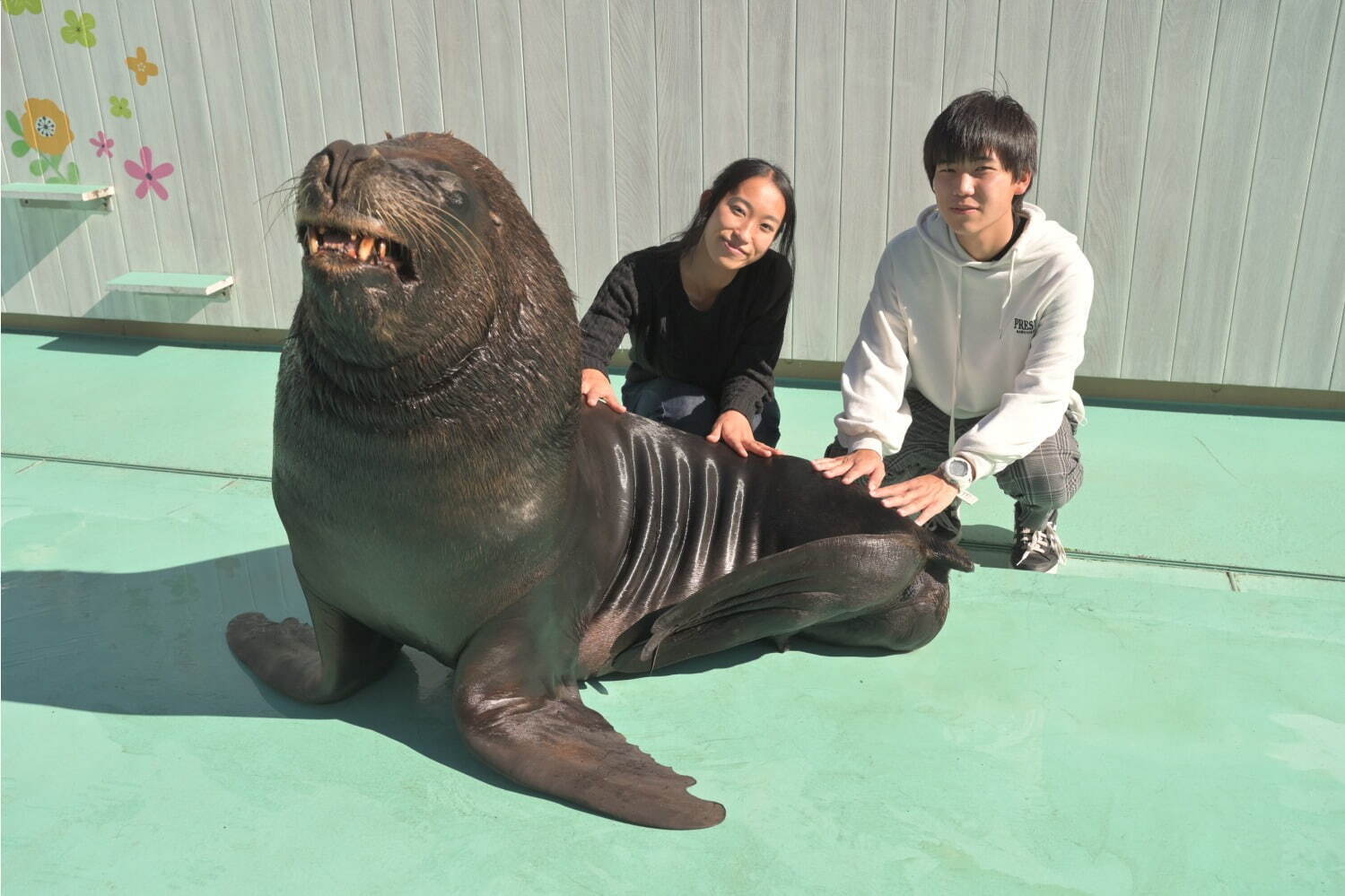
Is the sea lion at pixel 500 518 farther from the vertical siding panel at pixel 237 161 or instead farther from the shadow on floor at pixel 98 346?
the shadow on floor at pixel 98 346

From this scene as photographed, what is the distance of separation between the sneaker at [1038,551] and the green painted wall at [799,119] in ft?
5.78

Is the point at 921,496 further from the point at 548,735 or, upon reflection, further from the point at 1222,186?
the point at 1222,186

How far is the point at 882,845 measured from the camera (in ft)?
6.75

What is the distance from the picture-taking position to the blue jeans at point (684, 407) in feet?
11.2

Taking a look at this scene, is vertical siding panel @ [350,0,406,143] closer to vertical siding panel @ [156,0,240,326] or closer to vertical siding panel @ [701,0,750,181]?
vertical siding panel @ [156,0,240,326]


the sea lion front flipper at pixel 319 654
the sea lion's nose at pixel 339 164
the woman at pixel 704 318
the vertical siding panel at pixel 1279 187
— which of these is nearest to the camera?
the sea lion's nose at pixel 339 164

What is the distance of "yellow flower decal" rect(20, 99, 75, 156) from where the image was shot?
564 centimetres

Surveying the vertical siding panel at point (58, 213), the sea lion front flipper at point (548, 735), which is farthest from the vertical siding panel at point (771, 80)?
Answer: the vertical siding panel at point (58, 213)

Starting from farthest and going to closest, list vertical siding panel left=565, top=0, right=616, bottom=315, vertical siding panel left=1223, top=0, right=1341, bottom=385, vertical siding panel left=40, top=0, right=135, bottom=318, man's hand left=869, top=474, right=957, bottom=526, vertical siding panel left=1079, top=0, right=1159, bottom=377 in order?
vertical siding panel left=40, top=0, right=135, bottom=318
vertical siding panel left=565, top=0, right=616, bottom=315
vertical siding panel left=1079, top=0, right=1159, bottom=377
vertical siding panel left=1223, top=0, right=1341, bottom=385
man's hand left=869, top=474, right=957, bottom=526

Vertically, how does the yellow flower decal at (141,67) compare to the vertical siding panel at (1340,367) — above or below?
above

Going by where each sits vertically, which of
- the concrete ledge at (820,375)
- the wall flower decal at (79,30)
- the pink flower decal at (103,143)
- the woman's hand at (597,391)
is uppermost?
the wall flower decal at (79,30)

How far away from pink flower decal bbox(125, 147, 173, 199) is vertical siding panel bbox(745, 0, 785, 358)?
9.63 feet

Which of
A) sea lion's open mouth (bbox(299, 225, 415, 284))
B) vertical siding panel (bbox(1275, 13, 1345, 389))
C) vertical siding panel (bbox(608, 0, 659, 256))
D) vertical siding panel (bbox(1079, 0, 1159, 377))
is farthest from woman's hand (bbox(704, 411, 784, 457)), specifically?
vertical siding panel (bbox(1275, 13, 1345, 389))

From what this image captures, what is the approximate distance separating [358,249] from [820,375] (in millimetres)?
3499
